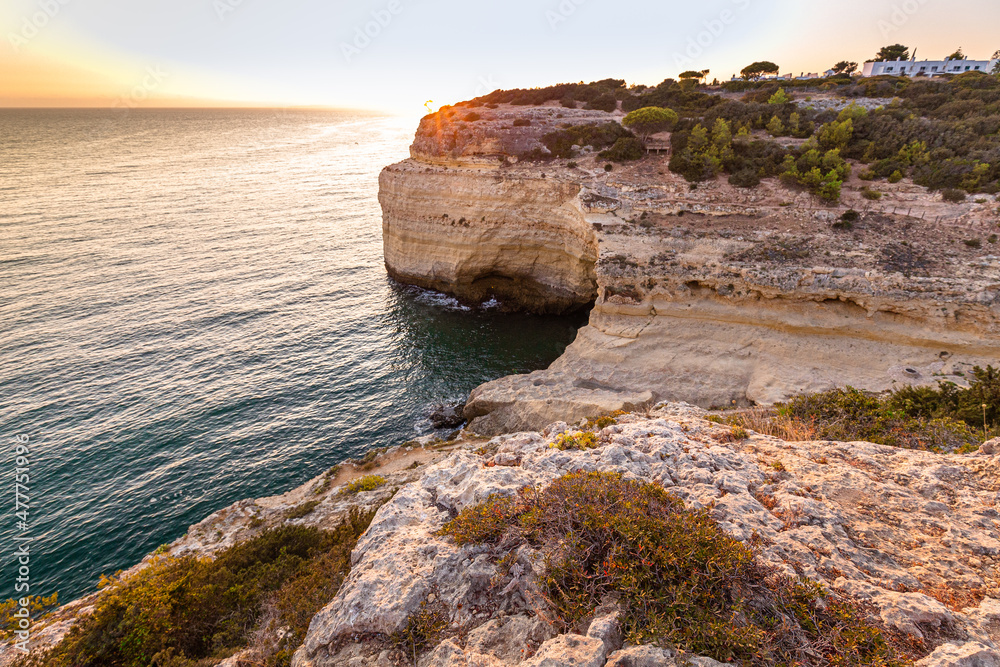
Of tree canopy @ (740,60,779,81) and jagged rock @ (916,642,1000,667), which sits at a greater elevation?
tree canopy @ (740,60,779,81)

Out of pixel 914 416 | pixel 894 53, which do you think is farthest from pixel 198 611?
pixel 894 53

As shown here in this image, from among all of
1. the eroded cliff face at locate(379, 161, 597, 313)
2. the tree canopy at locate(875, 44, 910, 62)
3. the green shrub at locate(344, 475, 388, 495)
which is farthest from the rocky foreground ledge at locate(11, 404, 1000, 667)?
the tree canopy at locate(875, 44, 910, 62)

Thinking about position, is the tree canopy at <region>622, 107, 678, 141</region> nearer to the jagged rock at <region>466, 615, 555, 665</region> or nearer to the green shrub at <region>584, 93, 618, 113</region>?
the green shrub at <region>584, 93, 618, 113</region>

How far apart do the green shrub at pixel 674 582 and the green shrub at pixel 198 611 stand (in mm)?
3334

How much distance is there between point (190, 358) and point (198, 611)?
21546 millimetres

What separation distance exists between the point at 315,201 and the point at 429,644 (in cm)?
6288

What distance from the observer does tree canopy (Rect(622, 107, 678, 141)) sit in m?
37.9

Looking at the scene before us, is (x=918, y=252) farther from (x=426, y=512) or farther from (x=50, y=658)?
(x=50, y=658)

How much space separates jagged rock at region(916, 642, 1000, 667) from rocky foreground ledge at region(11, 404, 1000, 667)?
0.6 inches

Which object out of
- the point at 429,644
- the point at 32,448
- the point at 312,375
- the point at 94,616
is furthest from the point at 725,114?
the point at 32,448

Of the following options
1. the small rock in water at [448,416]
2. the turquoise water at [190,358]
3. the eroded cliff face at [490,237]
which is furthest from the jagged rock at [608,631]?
the eroded cliff face at [490,237]

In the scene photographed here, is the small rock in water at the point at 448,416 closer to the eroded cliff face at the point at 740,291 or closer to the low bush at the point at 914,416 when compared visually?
the eroded cliff face at the point at 740,291

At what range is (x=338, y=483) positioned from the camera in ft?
54.4

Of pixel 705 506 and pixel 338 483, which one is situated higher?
pixel 705 506
